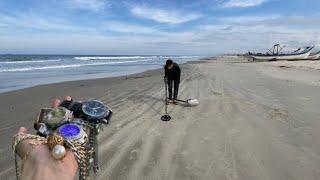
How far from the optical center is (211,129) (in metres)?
8.70

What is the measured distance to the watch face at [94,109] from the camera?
190 cm

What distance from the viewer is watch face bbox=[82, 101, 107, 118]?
190 cm

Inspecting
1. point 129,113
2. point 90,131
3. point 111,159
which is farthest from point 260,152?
point 90,131

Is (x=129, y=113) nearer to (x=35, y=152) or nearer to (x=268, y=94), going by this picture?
(x=268, y=94)

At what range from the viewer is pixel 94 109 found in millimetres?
1930

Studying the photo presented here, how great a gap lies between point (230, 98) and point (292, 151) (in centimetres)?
674

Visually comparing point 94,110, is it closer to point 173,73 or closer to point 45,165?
point 45,165

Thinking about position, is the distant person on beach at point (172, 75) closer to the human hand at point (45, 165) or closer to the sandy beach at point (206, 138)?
the sandy beach at point (206, 138)

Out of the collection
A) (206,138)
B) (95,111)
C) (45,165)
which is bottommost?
(206,138)

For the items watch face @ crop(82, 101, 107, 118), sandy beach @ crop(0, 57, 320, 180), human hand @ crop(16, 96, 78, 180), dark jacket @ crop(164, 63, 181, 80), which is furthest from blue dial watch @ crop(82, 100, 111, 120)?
dark jacket @ crop(164, 63, 181, 80)

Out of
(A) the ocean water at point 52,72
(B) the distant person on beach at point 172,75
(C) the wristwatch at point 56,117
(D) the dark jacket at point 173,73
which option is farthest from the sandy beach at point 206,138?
(A) the ocean water at point 52,72

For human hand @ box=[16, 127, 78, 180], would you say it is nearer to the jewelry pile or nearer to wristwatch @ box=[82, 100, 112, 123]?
the jewelry pile

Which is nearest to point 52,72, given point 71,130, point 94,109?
point 94,109

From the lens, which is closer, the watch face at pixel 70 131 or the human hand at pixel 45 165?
the human hand at pixel 45 165
